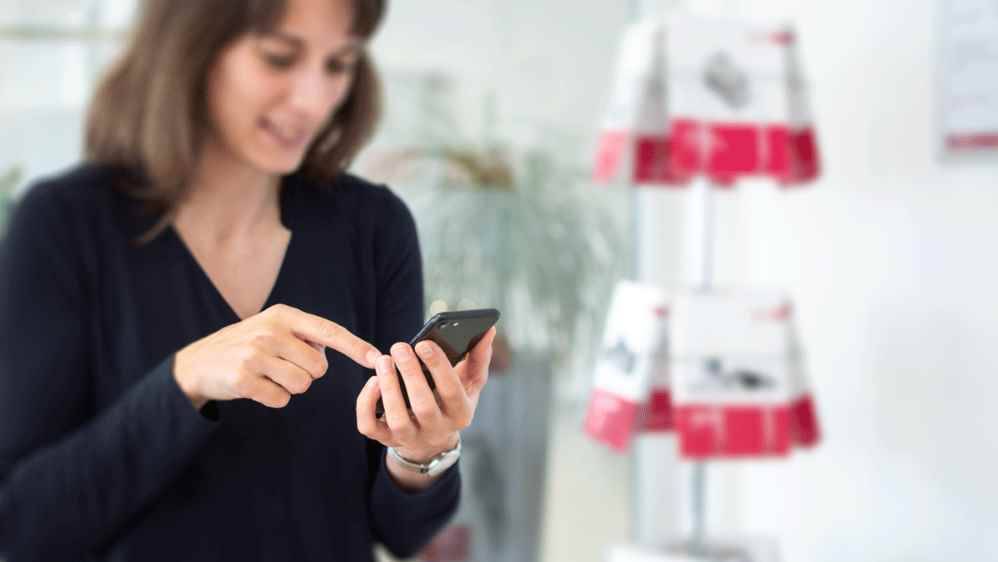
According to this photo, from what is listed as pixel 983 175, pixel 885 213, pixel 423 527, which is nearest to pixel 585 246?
pixel 885 213

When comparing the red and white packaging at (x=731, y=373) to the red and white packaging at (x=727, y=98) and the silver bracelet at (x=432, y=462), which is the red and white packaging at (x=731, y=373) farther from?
the silver bracelet at (x=432, y=462)

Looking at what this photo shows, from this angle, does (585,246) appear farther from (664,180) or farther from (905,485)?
(905,485)

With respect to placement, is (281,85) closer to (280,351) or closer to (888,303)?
(280,351)

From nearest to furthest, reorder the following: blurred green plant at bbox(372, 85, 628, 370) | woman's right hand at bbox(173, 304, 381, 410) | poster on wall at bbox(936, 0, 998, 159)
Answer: woman's right hand at bbox(173, 304, 381, 410), blurred green plant at bbox(372, 85, 628, 370), poster on wall at bbox(936, 0, 998, 159)

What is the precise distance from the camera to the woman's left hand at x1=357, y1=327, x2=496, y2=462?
0.55 feet

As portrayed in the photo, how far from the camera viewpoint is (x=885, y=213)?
138cm

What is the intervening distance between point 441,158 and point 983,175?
0.62m

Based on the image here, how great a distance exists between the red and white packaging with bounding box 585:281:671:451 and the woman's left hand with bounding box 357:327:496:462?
3.38 ft

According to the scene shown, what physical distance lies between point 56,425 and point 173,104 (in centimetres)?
6

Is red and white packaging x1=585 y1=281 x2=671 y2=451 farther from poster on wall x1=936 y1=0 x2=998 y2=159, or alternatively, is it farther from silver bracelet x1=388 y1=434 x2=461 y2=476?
silver bracelet x1=388 y1=434 x2=461 y2=476

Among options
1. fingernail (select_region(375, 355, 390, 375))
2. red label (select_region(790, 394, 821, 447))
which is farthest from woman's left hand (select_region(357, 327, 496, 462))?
red label (select_region(790, 394, 821, 447))

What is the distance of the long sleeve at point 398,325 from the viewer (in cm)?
20

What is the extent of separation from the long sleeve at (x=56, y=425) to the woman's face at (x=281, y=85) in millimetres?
34

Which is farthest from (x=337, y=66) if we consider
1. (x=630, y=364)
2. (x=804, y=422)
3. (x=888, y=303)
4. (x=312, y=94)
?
(x=888, y=303)
